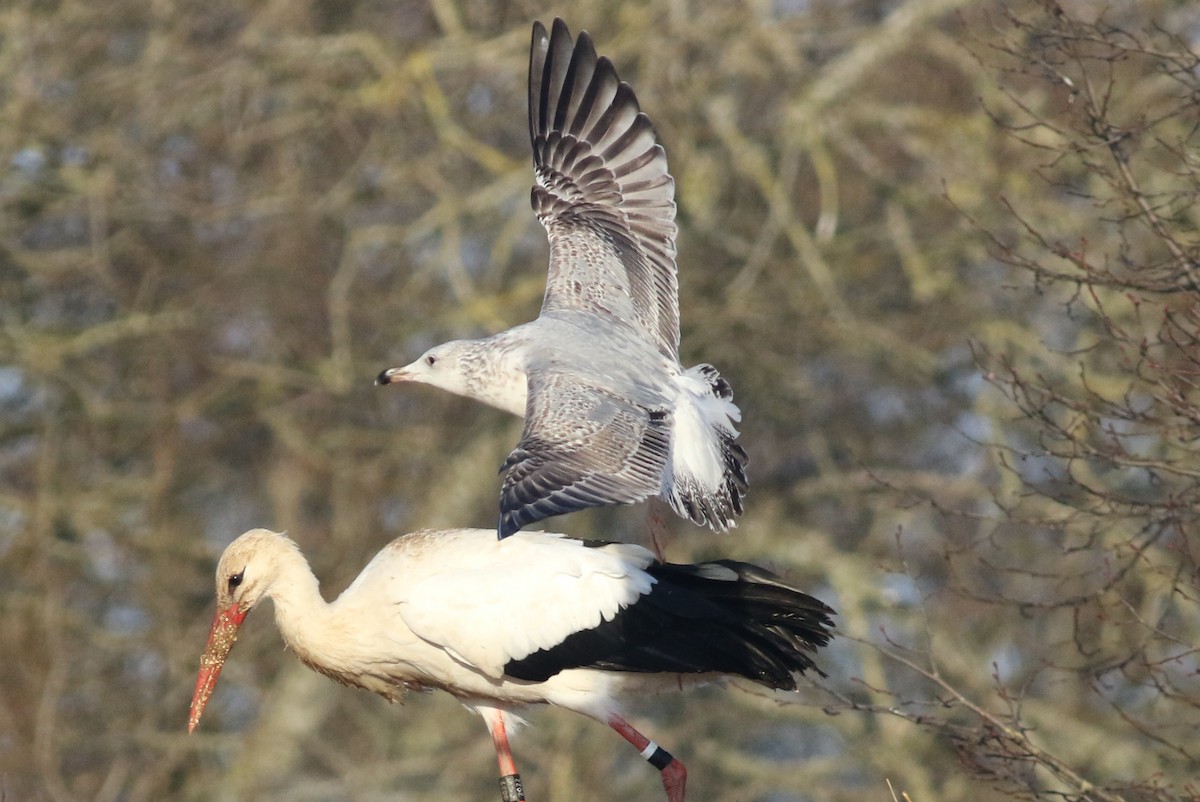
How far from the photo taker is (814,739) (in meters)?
19.4

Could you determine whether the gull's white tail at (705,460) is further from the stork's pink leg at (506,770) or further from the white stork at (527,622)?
the stork's pink leg at (506,770)

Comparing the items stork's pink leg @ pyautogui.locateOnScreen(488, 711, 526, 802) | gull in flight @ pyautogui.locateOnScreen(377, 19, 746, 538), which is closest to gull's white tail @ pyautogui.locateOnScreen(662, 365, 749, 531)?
gull in flight @ pyautogui.locateOnScreen(377, 19, 746, 538)

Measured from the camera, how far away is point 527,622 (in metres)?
8.04

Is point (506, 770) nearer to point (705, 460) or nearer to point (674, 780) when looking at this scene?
point (674, 780)

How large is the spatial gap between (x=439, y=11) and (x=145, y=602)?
5104 millimetres

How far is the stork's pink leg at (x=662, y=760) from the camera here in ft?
27.1

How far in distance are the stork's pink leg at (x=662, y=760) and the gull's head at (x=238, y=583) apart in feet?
5.03

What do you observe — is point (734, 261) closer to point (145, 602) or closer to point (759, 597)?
point (145, 602)

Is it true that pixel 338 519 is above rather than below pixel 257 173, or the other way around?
below

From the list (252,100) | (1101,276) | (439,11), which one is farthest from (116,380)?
(1101,276)

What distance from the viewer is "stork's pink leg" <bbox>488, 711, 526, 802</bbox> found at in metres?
8.28

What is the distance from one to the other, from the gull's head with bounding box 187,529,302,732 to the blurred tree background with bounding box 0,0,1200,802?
6264 millimetres

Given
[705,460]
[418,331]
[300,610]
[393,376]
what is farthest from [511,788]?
[418,331]

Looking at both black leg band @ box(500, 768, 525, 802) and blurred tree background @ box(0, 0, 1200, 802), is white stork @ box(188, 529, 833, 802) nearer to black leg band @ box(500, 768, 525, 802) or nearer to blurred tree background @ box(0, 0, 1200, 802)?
black leg band @ box(500, 768, 525, 802)
